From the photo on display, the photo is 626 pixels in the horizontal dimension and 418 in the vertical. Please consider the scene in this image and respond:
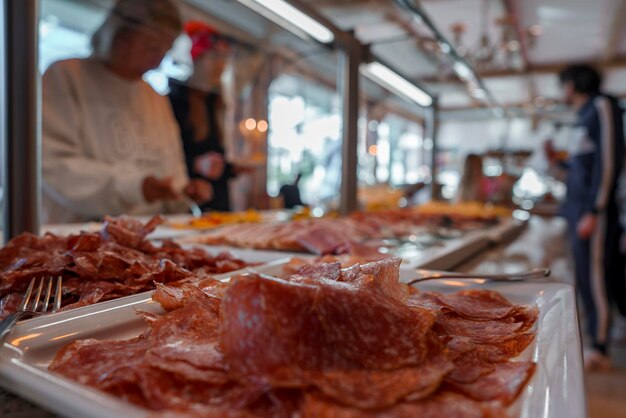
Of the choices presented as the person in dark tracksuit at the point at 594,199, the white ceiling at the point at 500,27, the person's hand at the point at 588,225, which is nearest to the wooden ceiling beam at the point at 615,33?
the white ceiling at the point at 500,27

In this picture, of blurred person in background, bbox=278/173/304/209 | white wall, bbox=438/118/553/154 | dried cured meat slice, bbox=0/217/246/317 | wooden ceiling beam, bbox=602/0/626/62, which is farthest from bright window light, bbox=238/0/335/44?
white wall, bbox=438/118/553/154

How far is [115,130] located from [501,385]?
7.88ft

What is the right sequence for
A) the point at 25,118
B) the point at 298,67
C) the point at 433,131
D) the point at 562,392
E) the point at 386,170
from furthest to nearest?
the point at 386,170
the point at 298,67
the point at 433,131
the point at 25,118
the point at 562,392

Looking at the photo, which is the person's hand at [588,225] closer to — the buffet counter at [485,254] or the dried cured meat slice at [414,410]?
the buffet counter at [485,254]

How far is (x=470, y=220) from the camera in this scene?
2441mm

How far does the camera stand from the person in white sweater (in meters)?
2.10

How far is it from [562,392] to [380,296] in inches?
7.5

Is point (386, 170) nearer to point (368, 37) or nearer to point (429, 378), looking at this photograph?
point (368, 37)

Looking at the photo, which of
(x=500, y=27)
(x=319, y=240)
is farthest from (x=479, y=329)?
(x=500, y=27)

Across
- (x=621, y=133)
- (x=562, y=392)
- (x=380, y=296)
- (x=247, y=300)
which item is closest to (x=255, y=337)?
(x=247, y=300)

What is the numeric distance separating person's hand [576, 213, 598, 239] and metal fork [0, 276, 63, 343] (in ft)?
9.27

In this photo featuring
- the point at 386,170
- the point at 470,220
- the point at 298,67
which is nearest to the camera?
the point at 470,220

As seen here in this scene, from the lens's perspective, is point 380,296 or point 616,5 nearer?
point 380,296

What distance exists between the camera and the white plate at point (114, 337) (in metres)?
0.35
